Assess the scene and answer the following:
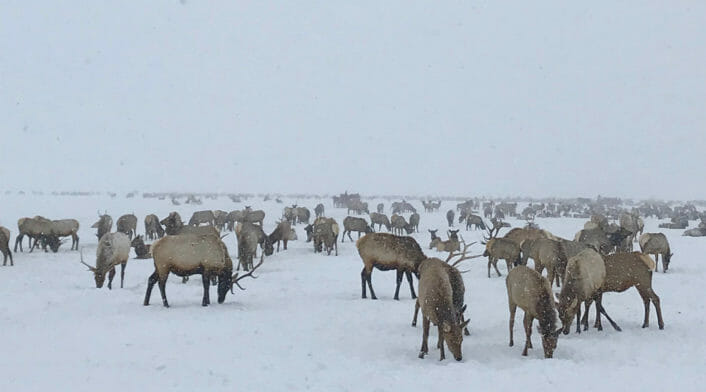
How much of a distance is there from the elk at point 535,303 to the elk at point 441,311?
115 centimetres

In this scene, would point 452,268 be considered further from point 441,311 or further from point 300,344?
point 300,344

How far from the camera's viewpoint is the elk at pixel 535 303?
8.45 m

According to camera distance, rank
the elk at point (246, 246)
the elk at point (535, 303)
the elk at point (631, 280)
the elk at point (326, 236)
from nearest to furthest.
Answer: the elk at point (535, 303), the elk at point (631, 280), the elk at point (246, 246), the elk at point (326, 236)

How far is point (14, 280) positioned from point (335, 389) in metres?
13.4

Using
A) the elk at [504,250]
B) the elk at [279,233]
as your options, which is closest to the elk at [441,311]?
the elk at [504,250]

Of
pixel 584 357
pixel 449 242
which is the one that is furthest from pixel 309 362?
pixel 449 242

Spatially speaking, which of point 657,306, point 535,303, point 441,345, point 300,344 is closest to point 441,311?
point 441,345

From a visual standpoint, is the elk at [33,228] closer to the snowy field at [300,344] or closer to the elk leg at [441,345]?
the snowy field at [300,344]

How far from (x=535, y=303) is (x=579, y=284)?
182 centimetres

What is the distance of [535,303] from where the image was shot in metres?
8.80

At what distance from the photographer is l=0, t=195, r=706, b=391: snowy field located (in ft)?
23.6

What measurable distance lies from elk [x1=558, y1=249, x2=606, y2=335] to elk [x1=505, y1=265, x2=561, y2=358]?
0.89 m

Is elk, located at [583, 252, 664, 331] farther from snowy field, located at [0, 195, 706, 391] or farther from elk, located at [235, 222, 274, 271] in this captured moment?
elk, located at [235, 222, 274, 271]

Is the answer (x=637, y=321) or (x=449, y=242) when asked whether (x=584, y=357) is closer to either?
(x=637, y=321)
